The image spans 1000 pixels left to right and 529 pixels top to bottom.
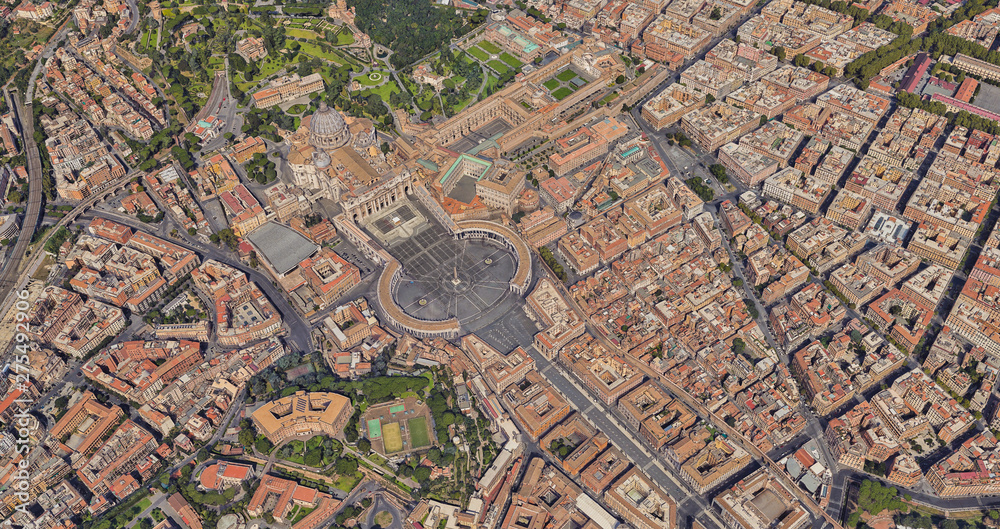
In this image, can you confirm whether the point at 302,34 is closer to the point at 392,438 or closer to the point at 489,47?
the point at 489,47

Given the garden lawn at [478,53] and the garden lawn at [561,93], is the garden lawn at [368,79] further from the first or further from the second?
the garden lawn at [561,93]

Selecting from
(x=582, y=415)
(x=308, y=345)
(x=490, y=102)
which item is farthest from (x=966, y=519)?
Answer: (x=490, y=102)

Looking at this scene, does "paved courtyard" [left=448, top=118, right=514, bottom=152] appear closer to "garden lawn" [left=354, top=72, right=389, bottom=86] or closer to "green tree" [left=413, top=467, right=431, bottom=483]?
"garden lawn" [left=354, top=72, right=389, bottom=86]

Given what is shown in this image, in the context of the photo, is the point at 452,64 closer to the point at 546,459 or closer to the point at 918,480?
the point at 546,459

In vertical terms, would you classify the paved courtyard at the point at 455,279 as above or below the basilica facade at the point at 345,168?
below

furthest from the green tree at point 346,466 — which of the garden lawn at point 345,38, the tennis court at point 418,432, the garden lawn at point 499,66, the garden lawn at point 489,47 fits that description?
the garden lawn at point 345,38
